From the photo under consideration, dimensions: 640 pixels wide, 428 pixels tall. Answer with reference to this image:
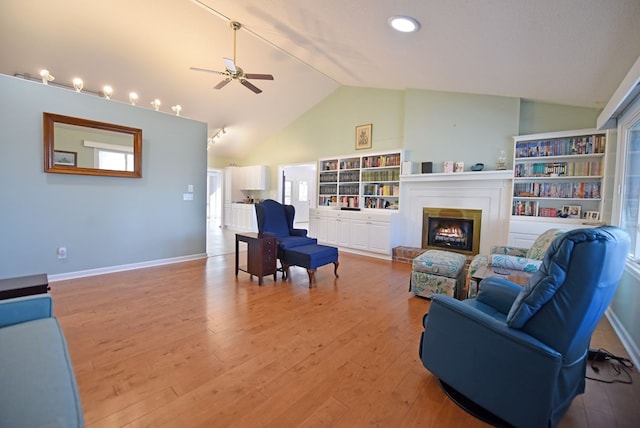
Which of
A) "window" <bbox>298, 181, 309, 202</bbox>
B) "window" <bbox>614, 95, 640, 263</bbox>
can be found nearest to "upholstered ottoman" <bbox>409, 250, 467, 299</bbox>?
"window" <bbox>614, 95, 640, 263</bbox>

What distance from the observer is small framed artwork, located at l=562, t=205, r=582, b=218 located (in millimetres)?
3855

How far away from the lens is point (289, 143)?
774cm

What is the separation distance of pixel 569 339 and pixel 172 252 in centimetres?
501

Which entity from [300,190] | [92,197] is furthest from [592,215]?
[300,190]

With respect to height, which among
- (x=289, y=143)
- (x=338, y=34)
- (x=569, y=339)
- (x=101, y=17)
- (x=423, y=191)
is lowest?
(x=569, y=339)

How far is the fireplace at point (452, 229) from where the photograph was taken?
4691 mm

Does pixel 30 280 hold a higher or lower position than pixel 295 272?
higher

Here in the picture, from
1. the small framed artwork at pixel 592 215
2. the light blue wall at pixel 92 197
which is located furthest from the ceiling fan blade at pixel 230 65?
the small framed artwork at pixel 592 215

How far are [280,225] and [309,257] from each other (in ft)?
3.33

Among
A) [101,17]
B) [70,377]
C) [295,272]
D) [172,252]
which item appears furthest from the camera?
[172,252]

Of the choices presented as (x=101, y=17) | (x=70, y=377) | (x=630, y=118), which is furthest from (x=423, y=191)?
(x=101, y=17)

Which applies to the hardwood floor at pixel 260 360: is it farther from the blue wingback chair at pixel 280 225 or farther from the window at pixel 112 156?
the window at pixel 112 156

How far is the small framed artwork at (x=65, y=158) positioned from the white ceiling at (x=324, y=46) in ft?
5.93

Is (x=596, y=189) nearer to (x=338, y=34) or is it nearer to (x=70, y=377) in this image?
(x=338, y=34)
